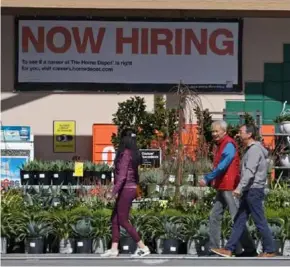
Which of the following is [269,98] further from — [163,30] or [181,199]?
[181,199]

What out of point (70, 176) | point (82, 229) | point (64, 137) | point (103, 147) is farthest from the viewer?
point (64, 137)

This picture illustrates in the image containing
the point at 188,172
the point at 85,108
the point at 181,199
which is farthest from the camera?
the point at 85,108

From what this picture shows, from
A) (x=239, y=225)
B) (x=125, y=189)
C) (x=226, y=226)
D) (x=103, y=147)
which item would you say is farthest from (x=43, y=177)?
(x=239, y=225)

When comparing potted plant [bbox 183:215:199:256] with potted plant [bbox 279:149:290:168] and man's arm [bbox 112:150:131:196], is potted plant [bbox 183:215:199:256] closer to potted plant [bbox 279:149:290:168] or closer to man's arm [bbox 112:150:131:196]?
man's arm [bbox 112:150:131:196]

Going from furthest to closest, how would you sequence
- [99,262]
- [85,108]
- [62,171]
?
[85,108] → [62,171] → [99,262]

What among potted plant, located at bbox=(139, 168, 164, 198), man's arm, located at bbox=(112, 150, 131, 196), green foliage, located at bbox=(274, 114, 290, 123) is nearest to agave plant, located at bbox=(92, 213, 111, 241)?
man's arm, located at bbox=(112, 150, 131, 196)

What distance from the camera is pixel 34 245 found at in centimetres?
1252

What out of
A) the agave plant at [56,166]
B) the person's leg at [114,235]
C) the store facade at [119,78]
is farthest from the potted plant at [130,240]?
the store facade at [119,78]

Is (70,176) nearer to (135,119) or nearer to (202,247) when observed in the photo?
(135,119)

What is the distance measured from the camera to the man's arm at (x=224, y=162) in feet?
39.4

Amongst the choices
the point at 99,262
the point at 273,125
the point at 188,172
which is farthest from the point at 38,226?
the point at 273,125

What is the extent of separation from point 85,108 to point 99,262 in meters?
8.00

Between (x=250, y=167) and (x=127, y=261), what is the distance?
2084mm

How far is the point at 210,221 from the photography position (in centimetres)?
1214
